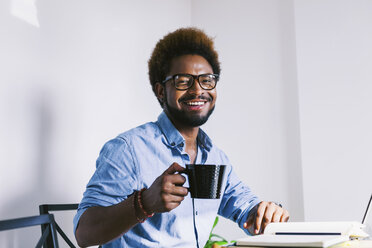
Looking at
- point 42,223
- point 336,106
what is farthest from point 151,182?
point 336,106

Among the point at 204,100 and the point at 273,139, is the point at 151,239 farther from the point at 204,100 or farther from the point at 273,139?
the point at 273,139

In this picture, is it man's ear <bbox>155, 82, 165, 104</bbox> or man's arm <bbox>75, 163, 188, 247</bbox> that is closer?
man's arm <bbox>75, 163, 188, 247</bbox>

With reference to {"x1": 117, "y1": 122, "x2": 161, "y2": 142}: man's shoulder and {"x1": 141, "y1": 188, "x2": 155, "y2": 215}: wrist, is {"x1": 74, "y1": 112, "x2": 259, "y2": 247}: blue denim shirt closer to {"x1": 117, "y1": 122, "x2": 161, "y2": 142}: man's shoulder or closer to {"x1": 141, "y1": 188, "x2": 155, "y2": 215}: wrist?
{"x1": 117, "y1": 122, "x2": 161, "y2": 142}: man's shoulder

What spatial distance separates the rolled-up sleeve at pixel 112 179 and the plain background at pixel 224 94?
51cm

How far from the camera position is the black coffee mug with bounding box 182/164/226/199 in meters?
0.92

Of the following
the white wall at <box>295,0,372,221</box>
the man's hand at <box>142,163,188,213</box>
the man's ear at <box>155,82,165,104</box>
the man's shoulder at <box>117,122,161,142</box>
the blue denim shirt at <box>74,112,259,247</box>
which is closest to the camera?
the man's hand at <box>142,163,188,213</box>

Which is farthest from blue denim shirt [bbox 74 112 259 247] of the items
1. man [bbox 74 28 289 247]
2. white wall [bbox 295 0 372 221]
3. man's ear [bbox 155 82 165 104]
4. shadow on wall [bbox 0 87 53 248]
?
white wall [bbox 295 0 372 221]

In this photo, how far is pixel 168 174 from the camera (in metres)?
0.91

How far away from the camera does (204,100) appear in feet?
4.66

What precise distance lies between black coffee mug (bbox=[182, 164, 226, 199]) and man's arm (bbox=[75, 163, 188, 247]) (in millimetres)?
30

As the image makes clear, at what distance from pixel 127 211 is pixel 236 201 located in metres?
0.61

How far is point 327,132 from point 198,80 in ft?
3.85

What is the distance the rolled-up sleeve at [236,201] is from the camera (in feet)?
4.69

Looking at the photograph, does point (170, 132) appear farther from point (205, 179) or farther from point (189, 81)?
point (205, 179)
